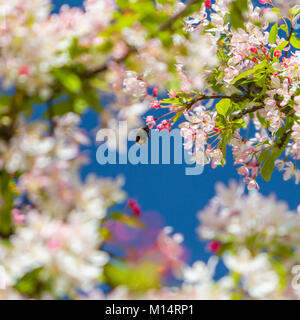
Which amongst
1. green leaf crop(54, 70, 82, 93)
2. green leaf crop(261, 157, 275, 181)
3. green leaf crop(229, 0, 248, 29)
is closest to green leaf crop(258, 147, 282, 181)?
green leaf crop(261, 157, 275, 181)

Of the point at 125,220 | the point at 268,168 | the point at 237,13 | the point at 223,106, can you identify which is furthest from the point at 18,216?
the point at 268,168

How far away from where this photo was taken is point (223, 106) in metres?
2.81

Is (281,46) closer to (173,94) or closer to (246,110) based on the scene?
(246,110)

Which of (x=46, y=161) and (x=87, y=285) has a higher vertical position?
(x=46, y=161)

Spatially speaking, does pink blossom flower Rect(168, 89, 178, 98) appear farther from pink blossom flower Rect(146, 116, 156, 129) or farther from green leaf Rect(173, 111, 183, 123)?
pink blossom flower Rect(146, 116, 156, 129)

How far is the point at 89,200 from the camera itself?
42.6 inches

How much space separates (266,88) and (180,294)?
189 cm

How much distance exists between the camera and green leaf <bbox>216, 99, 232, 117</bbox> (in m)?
2.80

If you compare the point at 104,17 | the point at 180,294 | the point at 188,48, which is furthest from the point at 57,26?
the point at 180,294
